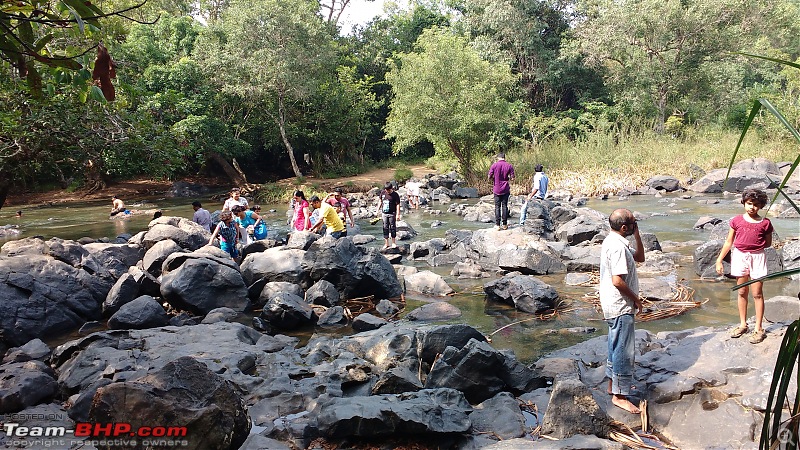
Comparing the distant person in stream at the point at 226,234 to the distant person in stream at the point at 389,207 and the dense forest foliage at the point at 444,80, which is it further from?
the dense forest foliage at the point at 444,80

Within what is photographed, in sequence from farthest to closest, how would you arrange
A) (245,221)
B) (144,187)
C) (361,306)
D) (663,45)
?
(144,187) → (663,45) → (245,221) → (361,306)

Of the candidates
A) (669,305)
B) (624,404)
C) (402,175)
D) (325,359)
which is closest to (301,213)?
(325,359)

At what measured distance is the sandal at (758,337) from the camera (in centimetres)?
483

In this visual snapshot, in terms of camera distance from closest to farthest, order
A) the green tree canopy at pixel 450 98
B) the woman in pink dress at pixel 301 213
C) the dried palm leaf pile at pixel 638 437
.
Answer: the dried palm leaf pile at pixel 638 437 < the woman in pink dress at pixel 301 213 < the green tree canopy at pixel 450 98

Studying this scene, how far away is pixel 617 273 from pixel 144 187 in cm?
2962

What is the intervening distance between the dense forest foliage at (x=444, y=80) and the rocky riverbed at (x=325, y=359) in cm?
1077

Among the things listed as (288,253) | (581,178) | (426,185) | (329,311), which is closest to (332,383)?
(329,311)

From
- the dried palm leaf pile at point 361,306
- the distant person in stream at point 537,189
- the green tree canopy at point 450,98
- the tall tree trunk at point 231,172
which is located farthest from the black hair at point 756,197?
the tall tree trunk at point 231,172

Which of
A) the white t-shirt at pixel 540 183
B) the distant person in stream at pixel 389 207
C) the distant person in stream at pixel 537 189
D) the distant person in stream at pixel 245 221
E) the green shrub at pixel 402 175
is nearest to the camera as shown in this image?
the distant person in stream at pixel 245 221

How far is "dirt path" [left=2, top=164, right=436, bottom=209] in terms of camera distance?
27.1 meters

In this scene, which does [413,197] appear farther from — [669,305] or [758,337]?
[758,337]

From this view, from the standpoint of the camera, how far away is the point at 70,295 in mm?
8398

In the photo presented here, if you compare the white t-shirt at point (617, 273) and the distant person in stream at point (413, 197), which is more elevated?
the white t-shirt at point (617, 273)

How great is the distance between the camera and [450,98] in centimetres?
2380
